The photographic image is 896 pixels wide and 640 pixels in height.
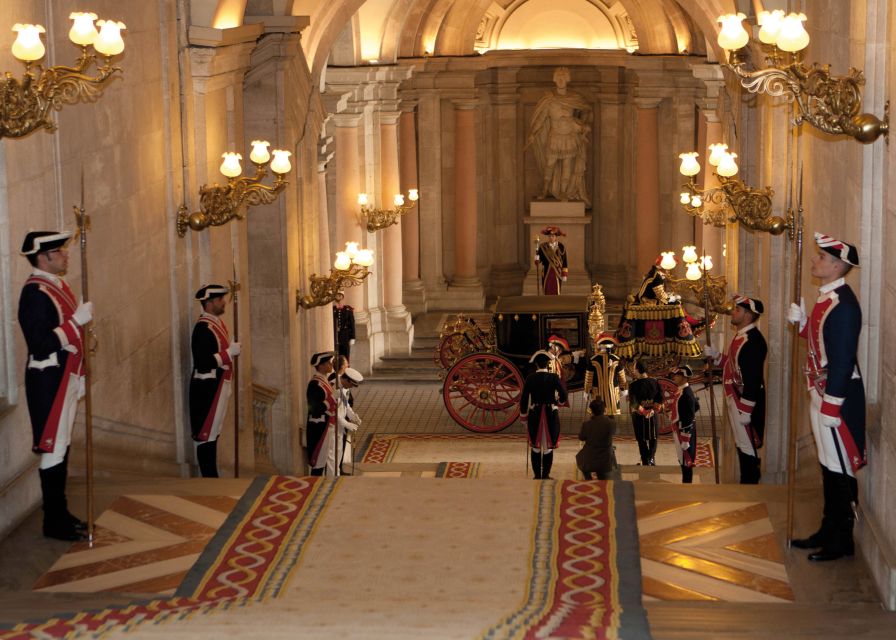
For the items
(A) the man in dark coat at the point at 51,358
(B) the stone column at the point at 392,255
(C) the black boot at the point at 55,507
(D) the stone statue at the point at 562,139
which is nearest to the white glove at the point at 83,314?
(A) the man in dark coat at the point at 51,358

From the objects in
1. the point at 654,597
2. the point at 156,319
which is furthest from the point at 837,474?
the point at 156,319

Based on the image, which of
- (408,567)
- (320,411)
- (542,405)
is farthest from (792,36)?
(542,405)

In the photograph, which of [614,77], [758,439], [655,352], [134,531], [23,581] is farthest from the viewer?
[614,77]

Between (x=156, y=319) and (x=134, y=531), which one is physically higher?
(x=156, y=319)

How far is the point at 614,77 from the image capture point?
28.1 m

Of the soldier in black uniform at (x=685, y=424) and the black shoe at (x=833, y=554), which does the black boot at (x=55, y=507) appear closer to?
the black shoe at (x=833, y=554)

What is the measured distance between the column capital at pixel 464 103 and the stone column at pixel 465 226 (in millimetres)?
288

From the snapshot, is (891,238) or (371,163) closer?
(891,238)

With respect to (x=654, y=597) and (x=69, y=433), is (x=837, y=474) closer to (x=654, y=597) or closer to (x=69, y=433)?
(x=654, y=597)

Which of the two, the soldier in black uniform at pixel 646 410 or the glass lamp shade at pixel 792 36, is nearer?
the glass lamp shade at pixel 792 36

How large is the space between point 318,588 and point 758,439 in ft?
16.9

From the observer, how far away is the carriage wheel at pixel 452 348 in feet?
70.9

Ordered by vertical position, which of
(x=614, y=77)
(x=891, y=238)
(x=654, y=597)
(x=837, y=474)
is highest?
(x=614, y=77)

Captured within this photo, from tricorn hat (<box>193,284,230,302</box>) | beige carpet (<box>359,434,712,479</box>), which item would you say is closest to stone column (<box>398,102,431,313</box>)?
beige carpet (<box>359,434,712,479</box>)
